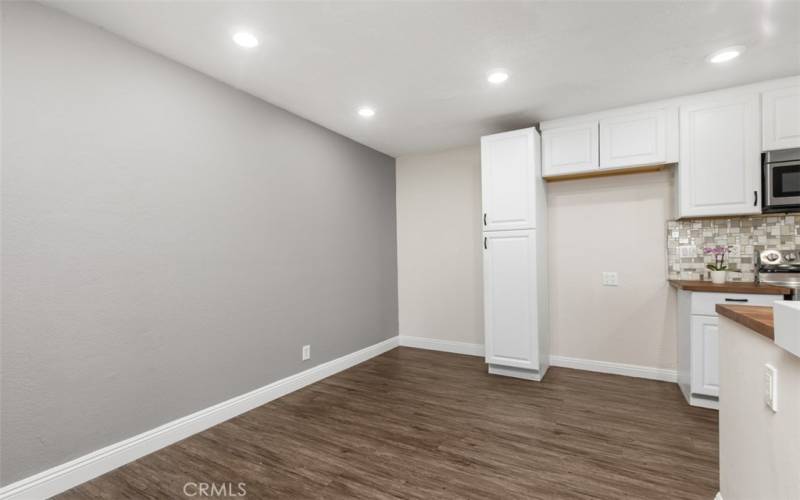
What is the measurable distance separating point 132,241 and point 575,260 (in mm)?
3735

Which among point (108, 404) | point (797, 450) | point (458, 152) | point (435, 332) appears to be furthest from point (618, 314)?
point (108, 404)

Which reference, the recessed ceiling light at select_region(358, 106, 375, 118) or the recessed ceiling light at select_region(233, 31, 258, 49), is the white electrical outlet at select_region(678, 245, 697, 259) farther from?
the recessed ceiling light at select_region(233, 31, 258, 49)

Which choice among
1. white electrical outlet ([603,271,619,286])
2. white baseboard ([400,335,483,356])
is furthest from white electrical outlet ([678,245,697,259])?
white baseboard ([400,335,483,356])

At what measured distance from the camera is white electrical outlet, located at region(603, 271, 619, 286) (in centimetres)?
352

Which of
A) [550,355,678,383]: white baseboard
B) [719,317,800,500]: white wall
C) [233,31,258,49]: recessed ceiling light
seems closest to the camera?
[719,317,800,500]: white wall

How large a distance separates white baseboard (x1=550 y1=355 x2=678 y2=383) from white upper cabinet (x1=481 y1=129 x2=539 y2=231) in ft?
4.97

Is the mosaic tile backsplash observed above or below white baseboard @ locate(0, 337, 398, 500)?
above

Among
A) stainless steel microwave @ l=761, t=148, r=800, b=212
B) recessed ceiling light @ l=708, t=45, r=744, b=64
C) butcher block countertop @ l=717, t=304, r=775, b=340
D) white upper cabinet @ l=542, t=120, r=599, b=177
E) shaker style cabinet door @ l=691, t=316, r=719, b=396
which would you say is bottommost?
shaker style cabinet door @ l=691, t=316, r=719, b=396

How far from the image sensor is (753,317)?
4.06 feet

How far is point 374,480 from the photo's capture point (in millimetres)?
1979

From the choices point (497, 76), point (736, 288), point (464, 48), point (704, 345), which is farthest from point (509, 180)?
point (704, 345)

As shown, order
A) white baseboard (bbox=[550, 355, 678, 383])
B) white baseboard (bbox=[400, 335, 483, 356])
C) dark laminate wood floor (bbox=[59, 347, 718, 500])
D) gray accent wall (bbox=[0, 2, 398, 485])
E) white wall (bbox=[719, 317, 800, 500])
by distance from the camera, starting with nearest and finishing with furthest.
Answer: white wall (bbox=[719, 317, 800, 500]) < gray accent wall (bbox=[0, 2, 398, 485]) < dark laminate wood floor (bbox=[59, 347, 718, 500]) < white baseboard (bbox=[550, 355, 678, 383]) < white baseboard (bbox=[400, 335, 483, 356])

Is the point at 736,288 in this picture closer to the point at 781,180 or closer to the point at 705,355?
the point at 705,355

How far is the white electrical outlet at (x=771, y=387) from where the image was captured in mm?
1086
